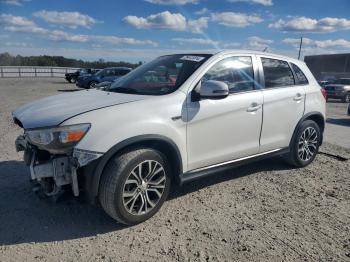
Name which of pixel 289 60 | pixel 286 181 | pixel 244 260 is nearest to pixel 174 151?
pixel 244 260

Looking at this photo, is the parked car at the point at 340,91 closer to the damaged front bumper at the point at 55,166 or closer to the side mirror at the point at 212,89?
the side mirror at the point at 212,89

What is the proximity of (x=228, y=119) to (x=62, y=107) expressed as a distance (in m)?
1.90

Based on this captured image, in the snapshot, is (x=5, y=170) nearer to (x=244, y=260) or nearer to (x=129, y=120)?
(x=129, y=120)

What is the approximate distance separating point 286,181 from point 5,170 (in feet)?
13.5

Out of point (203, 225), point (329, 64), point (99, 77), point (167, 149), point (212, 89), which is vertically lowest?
point (203, 225)

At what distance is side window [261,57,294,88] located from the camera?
473 centimetres

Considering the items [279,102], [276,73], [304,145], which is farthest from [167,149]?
[304,145]

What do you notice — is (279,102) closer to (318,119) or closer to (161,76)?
(318,119)

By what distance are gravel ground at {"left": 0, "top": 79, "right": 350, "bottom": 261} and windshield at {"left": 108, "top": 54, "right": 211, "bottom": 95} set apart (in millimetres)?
1381

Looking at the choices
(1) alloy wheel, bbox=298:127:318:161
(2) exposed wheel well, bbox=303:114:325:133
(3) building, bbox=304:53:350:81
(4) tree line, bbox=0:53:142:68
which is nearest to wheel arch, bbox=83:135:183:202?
(1) alloy wheel, bbox=298:127:318:161

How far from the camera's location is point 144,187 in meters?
3.54

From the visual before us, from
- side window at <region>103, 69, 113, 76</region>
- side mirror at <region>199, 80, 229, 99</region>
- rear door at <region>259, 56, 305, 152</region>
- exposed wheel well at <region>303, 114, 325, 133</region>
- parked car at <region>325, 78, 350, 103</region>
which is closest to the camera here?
side mirror at <region>199, 80, 229, 99</region>

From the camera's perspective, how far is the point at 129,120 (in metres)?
3.34

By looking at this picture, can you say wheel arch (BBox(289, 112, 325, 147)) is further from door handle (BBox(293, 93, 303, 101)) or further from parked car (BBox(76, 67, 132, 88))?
parked car (BBox(76, 67, 132, 88))
